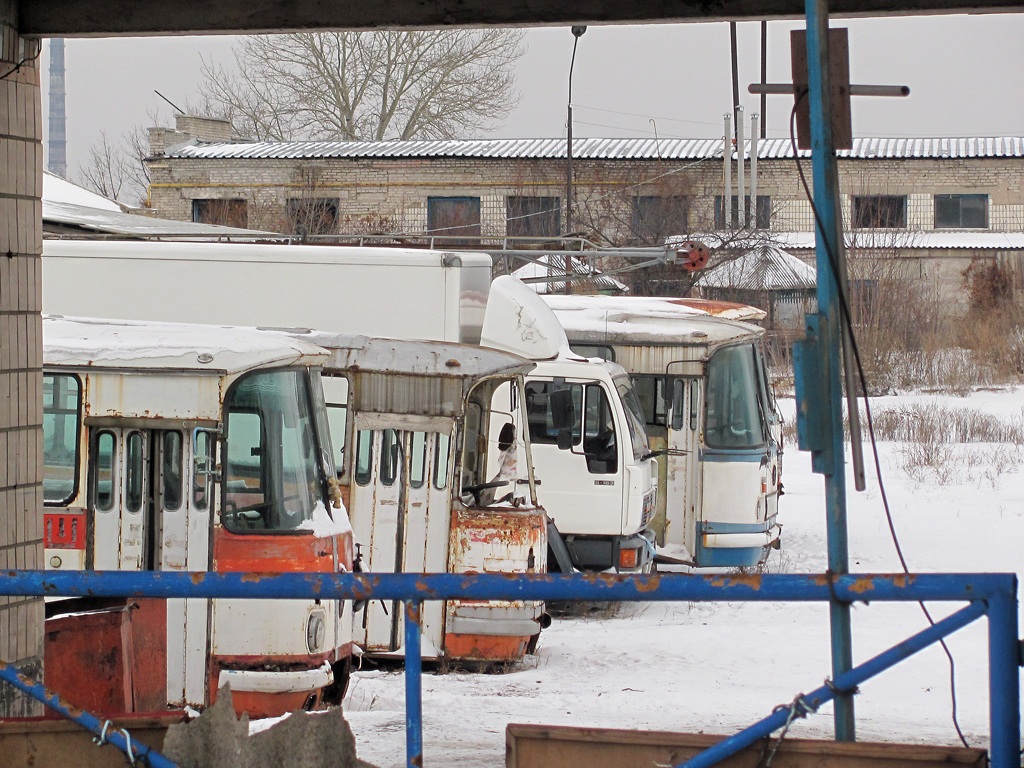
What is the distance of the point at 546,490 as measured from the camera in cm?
1244

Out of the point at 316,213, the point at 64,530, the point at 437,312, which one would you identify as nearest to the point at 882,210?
the point at 316,213

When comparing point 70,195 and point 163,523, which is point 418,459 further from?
point 70,195

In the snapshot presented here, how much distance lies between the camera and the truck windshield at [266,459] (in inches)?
289

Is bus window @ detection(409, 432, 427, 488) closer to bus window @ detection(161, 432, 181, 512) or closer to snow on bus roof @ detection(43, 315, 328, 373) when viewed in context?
snow on bus roof @ detection(43, 315, 328, 373)

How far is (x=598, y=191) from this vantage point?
39188mm

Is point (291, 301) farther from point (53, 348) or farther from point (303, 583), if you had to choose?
point (303, 583)

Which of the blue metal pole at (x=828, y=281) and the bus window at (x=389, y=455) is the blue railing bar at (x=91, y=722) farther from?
the bus window at (x=389, y=455)

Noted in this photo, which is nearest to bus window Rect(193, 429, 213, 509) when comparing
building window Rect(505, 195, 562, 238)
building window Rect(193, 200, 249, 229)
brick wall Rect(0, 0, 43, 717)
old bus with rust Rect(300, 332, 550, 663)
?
brick wall Rect(0, 0, 43, 717)

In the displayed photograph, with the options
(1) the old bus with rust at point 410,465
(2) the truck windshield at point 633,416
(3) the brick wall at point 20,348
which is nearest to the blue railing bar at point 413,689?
(3) the brick wall at point 20,348

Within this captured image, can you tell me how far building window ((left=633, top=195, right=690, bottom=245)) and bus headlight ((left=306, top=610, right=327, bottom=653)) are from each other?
99.5 ft

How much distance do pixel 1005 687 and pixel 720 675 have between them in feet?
19.9

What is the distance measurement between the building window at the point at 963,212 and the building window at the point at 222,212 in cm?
2165

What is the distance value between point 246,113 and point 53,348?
4192 cm

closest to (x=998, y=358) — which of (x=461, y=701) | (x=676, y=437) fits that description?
(x=676, y=437)
